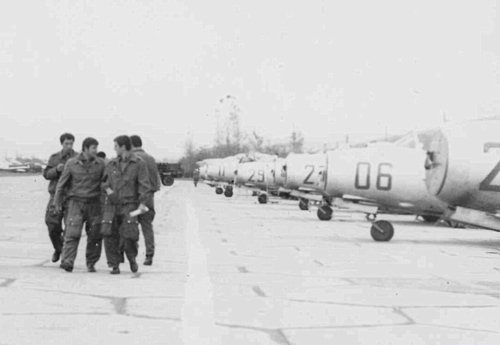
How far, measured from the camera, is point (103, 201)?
12.1 metres

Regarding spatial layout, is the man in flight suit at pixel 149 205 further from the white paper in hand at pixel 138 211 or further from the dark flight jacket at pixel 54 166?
the dark flight jacket at pixel 54 166

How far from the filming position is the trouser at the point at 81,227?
38.8 ft

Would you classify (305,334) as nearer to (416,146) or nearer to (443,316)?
(443,316)

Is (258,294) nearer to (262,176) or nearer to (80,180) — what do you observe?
(80,180)

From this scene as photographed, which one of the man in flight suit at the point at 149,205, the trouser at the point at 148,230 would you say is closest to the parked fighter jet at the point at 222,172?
the man in flight suit at the point at 149,205

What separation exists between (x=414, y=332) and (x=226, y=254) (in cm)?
733

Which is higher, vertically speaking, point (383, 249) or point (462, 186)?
point (462, 186)

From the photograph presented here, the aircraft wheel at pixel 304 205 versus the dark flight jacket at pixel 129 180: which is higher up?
the dark flight jacket at pixel 129 180

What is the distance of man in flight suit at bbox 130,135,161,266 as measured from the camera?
42.4ft

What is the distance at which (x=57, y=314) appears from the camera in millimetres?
8078

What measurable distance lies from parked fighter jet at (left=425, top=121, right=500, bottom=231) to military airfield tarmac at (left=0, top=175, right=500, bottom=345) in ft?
2.49

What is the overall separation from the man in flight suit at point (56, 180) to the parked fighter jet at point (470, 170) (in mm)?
7302

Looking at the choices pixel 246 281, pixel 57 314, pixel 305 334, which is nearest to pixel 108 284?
pixel 246 281

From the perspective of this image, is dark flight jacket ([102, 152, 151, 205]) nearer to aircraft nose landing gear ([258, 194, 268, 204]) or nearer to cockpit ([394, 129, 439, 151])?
cockpit ([394, 129, 439, 151])
